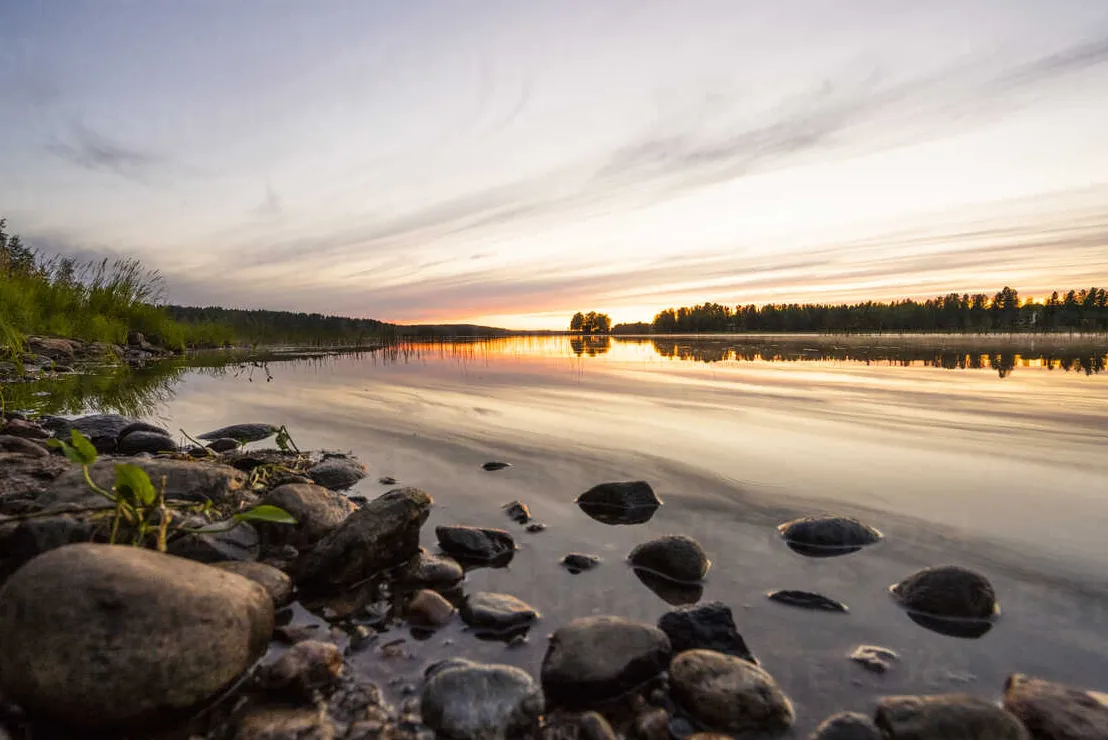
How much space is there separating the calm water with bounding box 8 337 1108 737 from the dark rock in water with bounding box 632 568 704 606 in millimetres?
44

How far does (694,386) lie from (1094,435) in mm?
6627

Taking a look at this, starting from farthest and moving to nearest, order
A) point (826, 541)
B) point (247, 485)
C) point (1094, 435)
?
point (1094, 435)
point (247, 485)
point (826, 541)

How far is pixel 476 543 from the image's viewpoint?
370 centimetres

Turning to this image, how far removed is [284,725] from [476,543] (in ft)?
5.81

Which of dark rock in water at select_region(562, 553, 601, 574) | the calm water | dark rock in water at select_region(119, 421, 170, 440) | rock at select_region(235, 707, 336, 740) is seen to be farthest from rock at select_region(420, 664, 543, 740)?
dark rock in water at select_region(119, 421, 170, 440)

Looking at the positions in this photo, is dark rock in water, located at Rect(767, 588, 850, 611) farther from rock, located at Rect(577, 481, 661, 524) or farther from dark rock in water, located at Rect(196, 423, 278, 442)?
dark rock in water, located at Rect(196, 423, 278, 442)

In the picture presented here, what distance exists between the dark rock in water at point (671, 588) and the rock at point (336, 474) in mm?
3274

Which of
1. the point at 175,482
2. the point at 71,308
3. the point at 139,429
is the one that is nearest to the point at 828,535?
the point at 175,482

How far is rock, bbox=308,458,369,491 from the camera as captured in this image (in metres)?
5.25

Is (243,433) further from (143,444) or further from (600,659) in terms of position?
(600,659)

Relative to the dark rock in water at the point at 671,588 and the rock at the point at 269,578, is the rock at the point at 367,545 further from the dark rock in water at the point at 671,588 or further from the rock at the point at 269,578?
the dark rock in water at the point at 671,588

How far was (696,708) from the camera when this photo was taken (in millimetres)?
2141

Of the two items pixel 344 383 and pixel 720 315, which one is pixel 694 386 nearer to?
pixel 344 383

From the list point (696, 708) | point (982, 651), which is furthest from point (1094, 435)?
point (696, 708)
